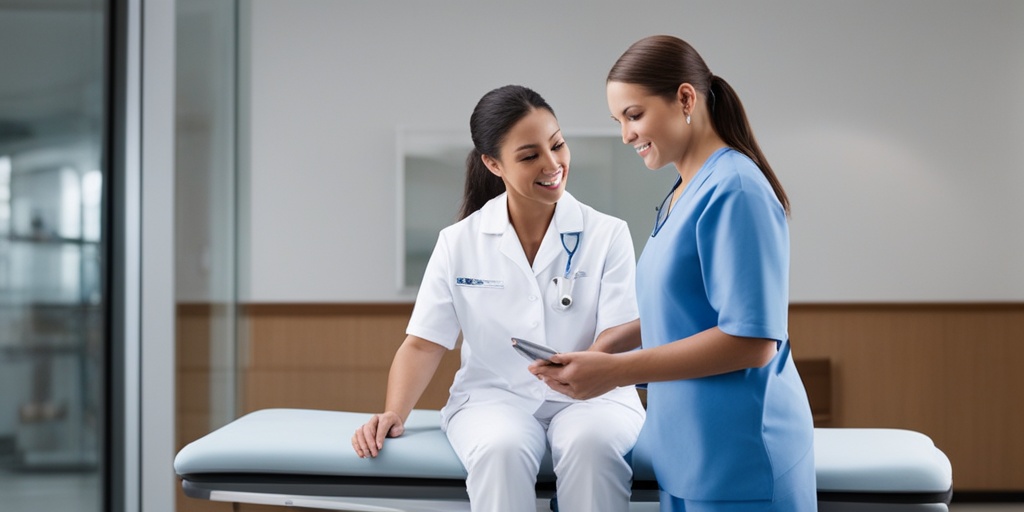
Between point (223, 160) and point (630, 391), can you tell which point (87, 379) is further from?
point (630, 391)

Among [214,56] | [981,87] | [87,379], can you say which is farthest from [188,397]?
[981,87]

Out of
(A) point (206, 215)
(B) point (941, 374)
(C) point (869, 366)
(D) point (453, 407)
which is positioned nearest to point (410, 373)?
(D) point (453, 407)

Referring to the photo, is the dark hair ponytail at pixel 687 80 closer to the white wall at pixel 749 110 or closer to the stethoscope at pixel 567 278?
the stethoscope at pixel 567 278

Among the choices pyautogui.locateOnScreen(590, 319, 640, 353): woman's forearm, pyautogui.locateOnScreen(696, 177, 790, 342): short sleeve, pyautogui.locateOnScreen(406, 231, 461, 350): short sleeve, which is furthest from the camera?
pyautogui.locateOnScreen(406, 231, 461, 350): short sleeve

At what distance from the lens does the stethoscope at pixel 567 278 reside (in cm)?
167

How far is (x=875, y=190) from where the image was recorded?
3676 millimetres

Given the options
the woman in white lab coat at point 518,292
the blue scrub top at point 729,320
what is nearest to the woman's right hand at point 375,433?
the woman in white lab coat at point 518,292

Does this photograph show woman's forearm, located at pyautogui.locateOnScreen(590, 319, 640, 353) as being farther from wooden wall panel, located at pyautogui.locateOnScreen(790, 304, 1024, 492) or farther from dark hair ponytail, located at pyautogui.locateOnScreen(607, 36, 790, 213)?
wooden wall panel, located at pyautogui.locateOnScreen(790, 304, 1024, 492)

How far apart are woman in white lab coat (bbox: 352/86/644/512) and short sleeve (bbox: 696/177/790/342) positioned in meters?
0.41

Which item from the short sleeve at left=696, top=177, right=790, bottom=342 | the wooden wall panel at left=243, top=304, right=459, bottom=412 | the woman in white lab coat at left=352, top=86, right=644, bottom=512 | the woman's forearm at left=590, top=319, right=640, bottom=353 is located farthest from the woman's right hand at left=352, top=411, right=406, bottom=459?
the wooden wall panel at left=243, top=304, right=459, bottom=412

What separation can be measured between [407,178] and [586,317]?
2065 mm

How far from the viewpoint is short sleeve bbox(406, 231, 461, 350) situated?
1710 millimetres

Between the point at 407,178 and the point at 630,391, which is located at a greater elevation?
the point at 407,178

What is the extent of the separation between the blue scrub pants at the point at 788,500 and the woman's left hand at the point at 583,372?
216 mm
